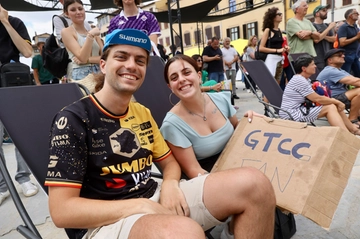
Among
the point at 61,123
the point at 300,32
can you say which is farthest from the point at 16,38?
the point at 300,32

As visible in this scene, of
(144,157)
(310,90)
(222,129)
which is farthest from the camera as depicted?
(310,90)

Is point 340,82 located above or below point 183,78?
below

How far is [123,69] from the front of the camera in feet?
4.24

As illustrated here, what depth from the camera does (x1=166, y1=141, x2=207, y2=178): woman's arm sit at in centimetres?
156

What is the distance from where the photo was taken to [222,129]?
1.76m

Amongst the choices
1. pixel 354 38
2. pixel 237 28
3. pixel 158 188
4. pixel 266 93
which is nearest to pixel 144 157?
pixel 158 188

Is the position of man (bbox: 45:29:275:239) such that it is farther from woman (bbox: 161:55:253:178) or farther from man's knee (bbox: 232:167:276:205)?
woman (bbox: 161:55:253:178)

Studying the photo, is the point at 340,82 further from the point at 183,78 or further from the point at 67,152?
the point at 67,152

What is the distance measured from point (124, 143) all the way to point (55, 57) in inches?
62.9

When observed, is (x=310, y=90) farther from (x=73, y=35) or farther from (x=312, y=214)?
(x=73, y=35)

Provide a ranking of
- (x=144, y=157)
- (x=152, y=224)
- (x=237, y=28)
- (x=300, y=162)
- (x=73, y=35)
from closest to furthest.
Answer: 1. (x=152, y=224)
2. (x=144, y=157)
3. (x=300, y=162)
4. (x=73, y=35)
5. (x=237, y=28)

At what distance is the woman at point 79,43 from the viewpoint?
220cm

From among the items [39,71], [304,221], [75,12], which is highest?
[75,12]

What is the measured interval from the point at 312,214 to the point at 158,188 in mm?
743
